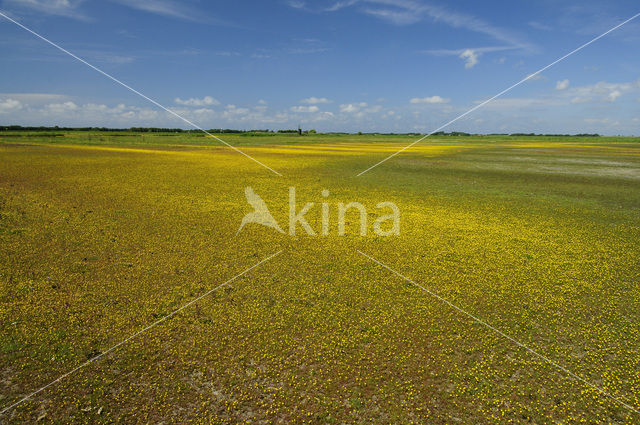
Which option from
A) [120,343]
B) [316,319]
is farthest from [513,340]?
[120,343]

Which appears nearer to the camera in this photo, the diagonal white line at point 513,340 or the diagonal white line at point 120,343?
the diagonal white line at point 120,343

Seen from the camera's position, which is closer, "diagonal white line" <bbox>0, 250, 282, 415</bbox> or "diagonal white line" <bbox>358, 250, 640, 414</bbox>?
"diagonal white line" <bbox>0, 250, 282, 415</bbox>

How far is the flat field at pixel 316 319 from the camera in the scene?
14.4 feet

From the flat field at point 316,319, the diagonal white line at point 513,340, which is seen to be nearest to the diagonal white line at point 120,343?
the flat field at point 316,319

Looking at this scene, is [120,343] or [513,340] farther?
[513,340]

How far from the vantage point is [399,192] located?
18938 mm

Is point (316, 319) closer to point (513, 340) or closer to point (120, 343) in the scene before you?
point (120, 343)

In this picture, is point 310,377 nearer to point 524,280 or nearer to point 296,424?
point 296,424

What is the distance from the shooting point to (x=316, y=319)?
6.28 meters

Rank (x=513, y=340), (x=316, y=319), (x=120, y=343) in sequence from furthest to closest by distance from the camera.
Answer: (x=316, y=319)
(x=513, y=340)
(x=120, y=343)

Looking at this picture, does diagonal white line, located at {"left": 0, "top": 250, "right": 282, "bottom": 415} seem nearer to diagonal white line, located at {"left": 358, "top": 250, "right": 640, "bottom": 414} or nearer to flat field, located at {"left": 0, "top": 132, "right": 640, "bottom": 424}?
flat field, located at {"left": 0, "top": 132, "right": 640, "bottom": 424}

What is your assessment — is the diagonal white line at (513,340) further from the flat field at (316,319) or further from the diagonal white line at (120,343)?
the diagonal white line at (120,343)

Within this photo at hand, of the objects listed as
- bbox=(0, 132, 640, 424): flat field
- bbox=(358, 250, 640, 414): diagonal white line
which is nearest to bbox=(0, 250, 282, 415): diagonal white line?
bbox=(0, 132, 640, 424): flat field

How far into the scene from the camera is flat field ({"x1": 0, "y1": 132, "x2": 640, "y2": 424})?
4.39 metres
